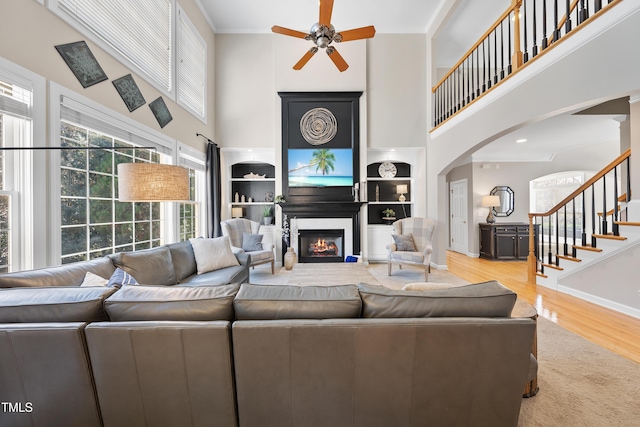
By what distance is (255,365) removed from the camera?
1137 millimetres

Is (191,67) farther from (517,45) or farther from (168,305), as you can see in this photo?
(517,45)

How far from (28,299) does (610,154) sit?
977 centimetres

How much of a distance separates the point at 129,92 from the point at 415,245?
471 cm

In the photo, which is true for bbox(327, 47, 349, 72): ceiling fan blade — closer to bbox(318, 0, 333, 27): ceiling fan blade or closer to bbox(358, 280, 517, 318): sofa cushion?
bbox(318, 0, 333, 27): ceiling fan blade

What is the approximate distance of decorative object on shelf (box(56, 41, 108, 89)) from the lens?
2.27 m

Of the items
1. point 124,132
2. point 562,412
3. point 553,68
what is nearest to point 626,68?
point 553,68

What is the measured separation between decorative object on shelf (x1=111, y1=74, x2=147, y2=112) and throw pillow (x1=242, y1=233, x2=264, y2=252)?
2.48 meters

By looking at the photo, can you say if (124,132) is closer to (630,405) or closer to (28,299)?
(28,299)

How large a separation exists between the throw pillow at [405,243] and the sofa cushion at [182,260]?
11.0 feet

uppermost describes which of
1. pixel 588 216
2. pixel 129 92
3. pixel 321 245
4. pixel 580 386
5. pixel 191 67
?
pixel 191 67

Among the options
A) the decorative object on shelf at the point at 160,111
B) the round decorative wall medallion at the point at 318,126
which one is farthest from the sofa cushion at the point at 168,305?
the round decorative wall medallion at the point at 318,126

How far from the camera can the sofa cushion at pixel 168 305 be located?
3.91 ft

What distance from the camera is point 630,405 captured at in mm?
1625

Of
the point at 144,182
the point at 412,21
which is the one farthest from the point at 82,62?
the point at 412,21
